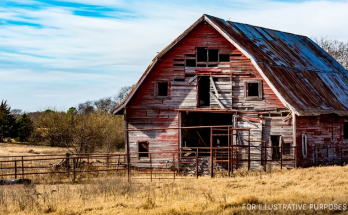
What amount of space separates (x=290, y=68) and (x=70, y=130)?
62.5 feet

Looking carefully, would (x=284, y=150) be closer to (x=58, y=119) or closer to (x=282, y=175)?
(x=282, y=175)

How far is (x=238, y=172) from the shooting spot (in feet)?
72.6

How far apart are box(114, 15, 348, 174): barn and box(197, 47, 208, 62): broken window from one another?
51 millimetres

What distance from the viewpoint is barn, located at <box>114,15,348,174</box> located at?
24188 millimetres

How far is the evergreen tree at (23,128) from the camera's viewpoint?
50.4 metres

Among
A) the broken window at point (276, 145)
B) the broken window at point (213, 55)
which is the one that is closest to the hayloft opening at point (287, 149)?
the broken window at point (276, 145)

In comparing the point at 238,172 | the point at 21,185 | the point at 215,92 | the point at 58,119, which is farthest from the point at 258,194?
the point at 58,119

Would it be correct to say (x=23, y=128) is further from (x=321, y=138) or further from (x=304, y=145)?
(x=304, y=145)

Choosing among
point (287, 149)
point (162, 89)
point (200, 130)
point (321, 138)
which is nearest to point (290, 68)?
point (321, 138)

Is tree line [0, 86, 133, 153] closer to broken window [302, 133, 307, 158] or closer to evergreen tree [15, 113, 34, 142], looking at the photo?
evergreen tree [15, 113, 34, 142]

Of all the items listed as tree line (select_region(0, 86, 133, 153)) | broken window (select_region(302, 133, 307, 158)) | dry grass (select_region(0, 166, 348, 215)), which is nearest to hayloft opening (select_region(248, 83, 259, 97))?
broken window (select_region(302, 133, 307, 158))

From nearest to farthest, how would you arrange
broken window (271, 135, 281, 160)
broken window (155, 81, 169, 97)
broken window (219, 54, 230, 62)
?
1. broken window (271, 135, 281, 160)
2. broken window (219, 54, 230, 62)
3. broken window (155, 81, 169, 97)

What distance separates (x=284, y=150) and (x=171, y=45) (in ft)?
24.1

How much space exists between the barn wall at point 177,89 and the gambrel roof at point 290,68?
18.7 inches
